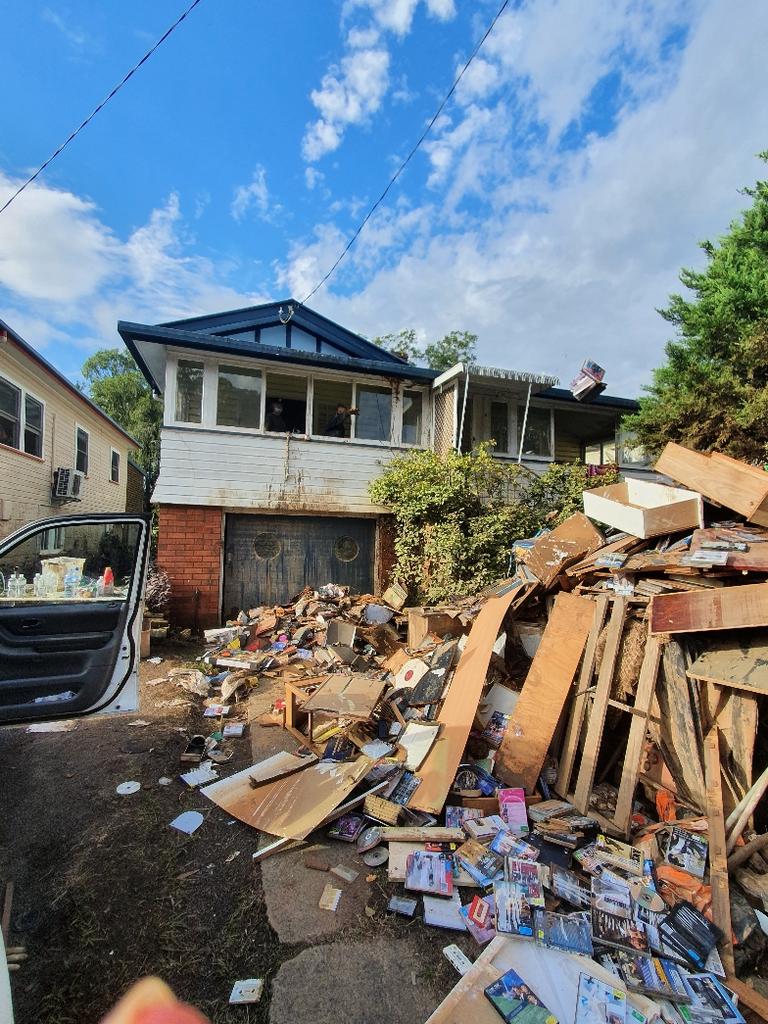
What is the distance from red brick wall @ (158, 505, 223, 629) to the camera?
792 cm

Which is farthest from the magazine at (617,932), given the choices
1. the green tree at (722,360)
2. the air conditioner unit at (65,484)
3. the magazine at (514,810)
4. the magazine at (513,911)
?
the air conditioner unit at (65,484)

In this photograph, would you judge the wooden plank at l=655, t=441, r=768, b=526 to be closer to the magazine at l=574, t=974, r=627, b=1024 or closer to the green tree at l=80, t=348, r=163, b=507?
the magazine at l=574, t=974, r=627, b=1024

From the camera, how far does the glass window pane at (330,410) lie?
30.4ft

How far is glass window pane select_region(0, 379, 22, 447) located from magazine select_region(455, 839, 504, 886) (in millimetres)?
10075

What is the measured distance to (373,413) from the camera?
9492 millimetres

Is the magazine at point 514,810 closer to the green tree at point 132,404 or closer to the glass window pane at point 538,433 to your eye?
the glass window pane at point 538,433

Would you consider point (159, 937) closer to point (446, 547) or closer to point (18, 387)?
point (446, 547)

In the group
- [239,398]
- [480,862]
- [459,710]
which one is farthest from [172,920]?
[239,398]

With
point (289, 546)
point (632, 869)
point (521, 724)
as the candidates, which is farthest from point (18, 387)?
point (632, 869)

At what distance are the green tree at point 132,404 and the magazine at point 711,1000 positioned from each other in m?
24.8

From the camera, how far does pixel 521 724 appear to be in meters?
Result: 3.79

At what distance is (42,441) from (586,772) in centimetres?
1158

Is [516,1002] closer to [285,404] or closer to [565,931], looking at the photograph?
[565,931]

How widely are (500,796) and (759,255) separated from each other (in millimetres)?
9772
